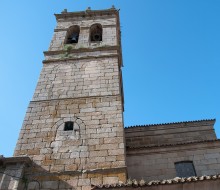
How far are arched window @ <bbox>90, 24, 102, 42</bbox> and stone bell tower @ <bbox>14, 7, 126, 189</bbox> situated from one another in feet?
1.56

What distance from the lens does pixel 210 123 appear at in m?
11.8

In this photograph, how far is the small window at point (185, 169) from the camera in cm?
862

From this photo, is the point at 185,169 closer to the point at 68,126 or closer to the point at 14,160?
the point at 68,126

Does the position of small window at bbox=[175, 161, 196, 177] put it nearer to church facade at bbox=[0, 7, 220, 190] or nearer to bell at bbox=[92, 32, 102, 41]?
church facade at bbox=[0, 7, 220, 190]

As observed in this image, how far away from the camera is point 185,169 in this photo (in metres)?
8.75

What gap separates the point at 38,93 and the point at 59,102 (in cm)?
91

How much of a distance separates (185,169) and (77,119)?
139 inches

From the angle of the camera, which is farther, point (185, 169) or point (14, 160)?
point (185, 169)

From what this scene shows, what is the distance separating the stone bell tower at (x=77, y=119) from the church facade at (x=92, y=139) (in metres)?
0.02

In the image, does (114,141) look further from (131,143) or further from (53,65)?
(53,65)

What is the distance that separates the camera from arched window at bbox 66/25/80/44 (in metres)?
12.6

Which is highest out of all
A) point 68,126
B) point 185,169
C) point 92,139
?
point 68,126

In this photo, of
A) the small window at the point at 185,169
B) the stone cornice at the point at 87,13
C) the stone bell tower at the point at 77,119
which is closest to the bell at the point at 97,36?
the stone bell tower at the point at 77,119

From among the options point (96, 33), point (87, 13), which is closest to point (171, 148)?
point (96, 33)
